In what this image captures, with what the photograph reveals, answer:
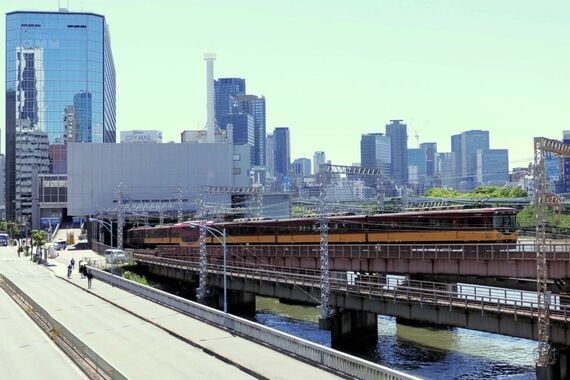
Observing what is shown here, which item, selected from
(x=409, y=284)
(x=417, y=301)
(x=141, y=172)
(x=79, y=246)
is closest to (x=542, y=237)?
(x=417, y=301)

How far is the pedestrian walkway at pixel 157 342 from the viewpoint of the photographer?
30094 millimetres

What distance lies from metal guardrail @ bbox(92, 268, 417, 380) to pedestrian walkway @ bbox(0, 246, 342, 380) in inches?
21.6

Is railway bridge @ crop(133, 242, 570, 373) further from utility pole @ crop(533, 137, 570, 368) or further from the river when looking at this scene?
the river

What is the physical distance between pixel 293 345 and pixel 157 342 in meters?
8.46

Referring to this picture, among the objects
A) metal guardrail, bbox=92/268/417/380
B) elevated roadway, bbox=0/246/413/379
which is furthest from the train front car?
elevated roadway, bbox=0/246/413/379

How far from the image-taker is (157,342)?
37531 mm

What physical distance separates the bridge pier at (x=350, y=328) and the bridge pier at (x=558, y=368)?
17500 millimetres

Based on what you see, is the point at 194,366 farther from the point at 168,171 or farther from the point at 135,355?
the point at 168,171

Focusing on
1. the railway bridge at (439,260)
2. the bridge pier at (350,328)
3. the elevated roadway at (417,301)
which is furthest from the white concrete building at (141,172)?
the bridge pier at (350,328)

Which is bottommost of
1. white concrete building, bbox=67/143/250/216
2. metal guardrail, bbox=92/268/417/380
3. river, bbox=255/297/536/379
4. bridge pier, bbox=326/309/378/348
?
river, bbox=255/297/536/379

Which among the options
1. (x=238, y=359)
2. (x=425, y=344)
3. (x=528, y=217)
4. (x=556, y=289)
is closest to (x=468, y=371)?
(x=425, y=344)

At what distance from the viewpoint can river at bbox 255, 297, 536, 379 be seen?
43562 mm

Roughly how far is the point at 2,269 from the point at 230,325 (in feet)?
219

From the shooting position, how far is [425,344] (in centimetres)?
5278
